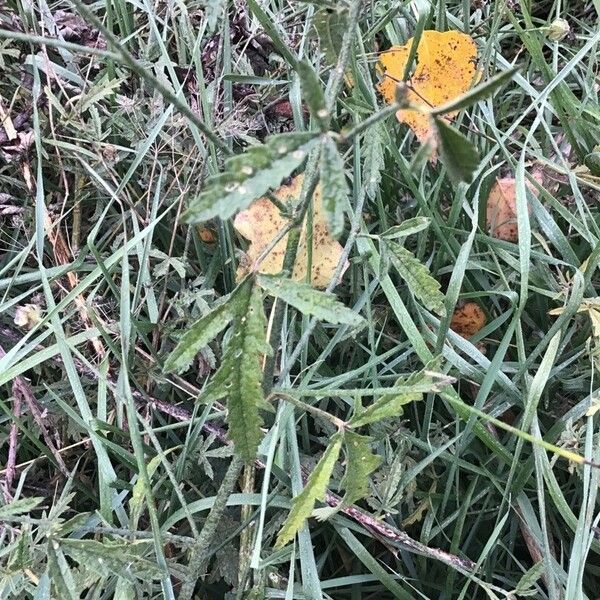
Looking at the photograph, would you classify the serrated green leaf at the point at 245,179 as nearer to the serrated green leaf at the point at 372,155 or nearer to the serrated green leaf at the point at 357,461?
the serrated green leaf at the point at 357,461

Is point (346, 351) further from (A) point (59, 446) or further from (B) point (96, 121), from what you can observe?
(B) point (96, 121)

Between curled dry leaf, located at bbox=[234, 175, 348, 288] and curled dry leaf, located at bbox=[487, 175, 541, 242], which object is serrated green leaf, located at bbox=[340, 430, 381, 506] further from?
curled dry leaf, located at bbox=[487, 175, 541, 242]

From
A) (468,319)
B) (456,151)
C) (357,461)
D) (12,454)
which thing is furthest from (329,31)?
(12,454)

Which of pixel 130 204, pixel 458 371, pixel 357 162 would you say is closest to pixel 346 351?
pixel 458 371

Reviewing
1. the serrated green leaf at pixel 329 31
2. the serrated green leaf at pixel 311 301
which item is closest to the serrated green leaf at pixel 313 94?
the serrated green leaf at pixel 311 301

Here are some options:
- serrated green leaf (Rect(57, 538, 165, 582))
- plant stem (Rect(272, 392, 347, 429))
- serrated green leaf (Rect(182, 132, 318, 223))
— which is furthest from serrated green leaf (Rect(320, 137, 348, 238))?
serrated green leaf (Rect(57, 538, 165, 582))
